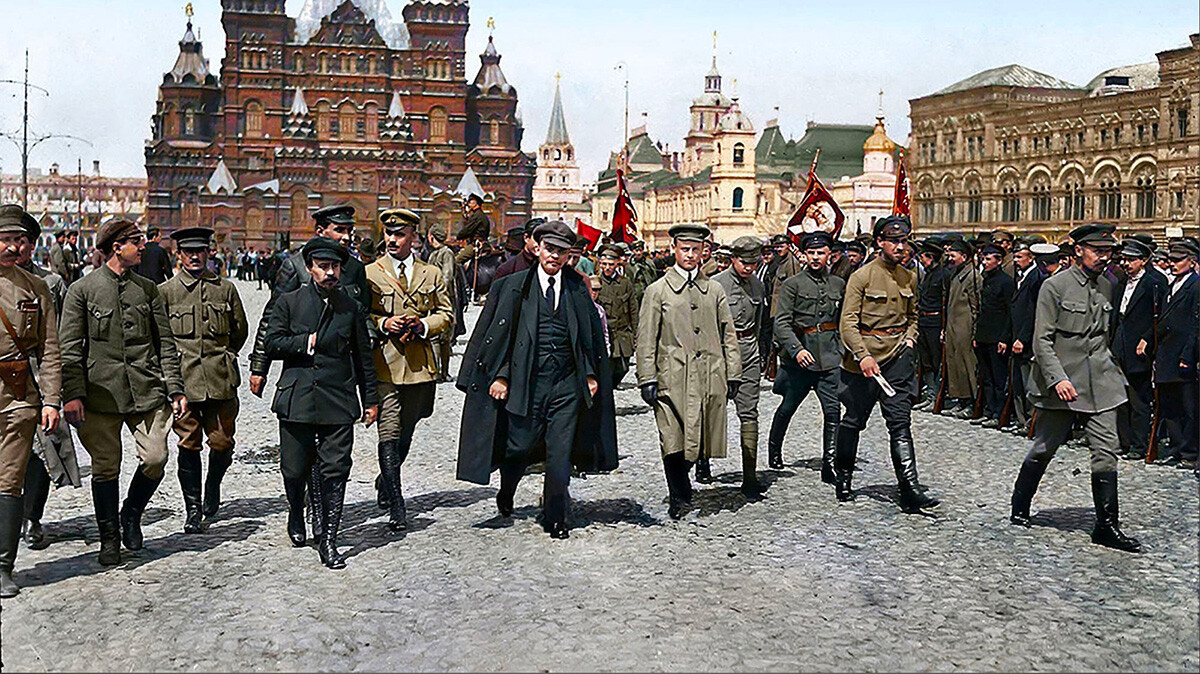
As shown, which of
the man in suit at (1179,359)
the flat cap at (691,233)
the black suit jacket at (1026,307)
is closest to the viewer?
the flat cap at (691,233)

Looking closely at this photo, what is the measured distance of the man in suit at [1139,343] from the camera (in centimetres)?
1186

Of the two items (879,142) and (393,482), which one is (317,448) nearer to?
(393,482)

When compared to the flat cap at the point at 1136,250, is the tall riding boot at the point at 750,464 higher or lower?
lower

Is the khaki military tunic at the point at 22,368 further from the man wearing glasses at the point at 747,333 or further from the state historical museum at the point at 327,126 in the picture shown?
the state historical museum at the point at 327,126

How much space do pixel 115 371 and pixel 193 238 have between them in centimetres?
125

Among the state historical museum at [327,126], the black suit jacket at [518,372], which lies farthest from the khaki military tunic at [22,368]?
the state historical museum at [327,126]

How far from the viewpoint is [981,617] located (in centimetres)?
641

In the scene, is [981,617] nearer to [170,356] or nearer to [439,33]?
[170,356]

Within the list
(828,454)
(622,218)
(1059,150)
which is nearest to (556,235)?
(828,454)

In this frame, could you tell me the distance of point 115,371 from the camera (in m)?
7.34

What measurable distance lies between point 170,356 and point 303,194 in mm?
80152

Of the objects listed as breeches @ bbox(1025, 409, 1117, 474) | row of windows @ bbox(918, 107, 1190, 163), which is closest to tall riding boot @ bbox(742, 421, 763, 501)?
breeches @ bbox(1025, 409, 1117, 474)

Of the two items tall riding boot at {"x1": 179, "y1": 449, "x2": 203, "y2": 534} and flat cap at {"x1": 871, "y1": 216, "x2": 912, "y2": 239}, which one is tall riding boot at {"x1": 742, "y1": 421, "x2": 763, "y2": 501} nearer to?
flat cap at {"x1": 871, "y1": 216, "x2": 912, "y2": 239}

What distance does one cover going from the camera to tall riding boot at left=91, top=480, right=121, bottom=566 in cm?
731
